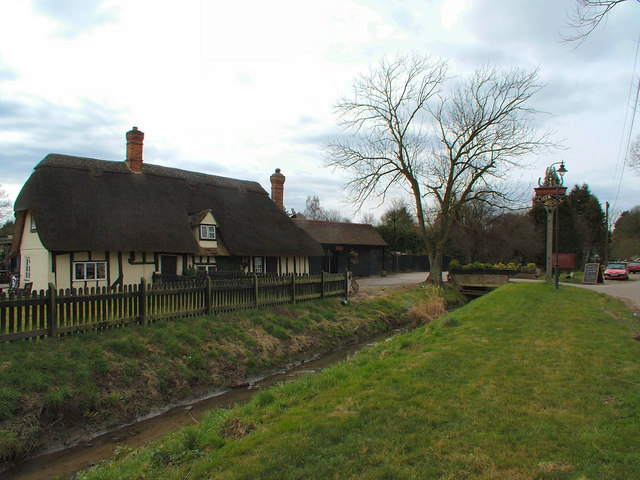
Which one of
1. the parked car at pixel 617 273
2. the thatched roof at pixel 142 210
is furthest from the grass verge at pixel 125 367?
the parked car at pixel 617 273

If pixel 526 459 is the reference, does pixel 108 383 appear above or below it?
below

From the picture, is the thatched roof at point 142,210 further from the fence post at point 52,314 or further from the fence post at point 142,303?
the fence post at point 52,314

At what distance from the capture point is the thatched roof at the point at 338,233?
34.5 meters

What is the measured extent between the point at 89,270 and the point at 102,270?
51 cm

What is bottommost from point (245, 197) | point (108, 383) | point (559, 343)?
point (108, 383)

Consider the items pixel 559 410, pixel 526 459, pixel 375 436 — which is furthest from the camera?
pixel 559 410

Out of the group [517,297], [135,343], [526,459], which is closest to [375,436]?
[526,459]

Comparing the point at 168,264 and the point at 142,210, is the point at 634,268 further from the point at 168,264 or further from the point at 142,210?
the point at 142,210

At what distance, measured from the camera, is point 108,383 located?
8.78 metres

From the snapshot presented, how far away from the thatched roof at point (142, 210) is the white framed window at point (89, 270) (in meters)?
1.12

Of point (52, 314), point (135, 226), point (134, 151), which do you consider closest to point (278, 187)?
point (134, 151)

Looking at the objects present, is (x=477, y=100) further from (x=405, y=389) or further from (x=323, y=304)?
(x=405, y=389)

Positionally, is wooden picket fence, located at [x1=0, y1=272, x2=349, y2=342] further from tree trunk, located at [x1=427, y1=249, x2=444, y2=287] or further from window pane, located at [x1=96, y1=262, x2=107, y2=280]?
tree trunk, located at [x1=427, y1=249, x2=444, y2=287]

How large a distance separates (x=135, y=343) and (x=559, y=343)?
964cm
